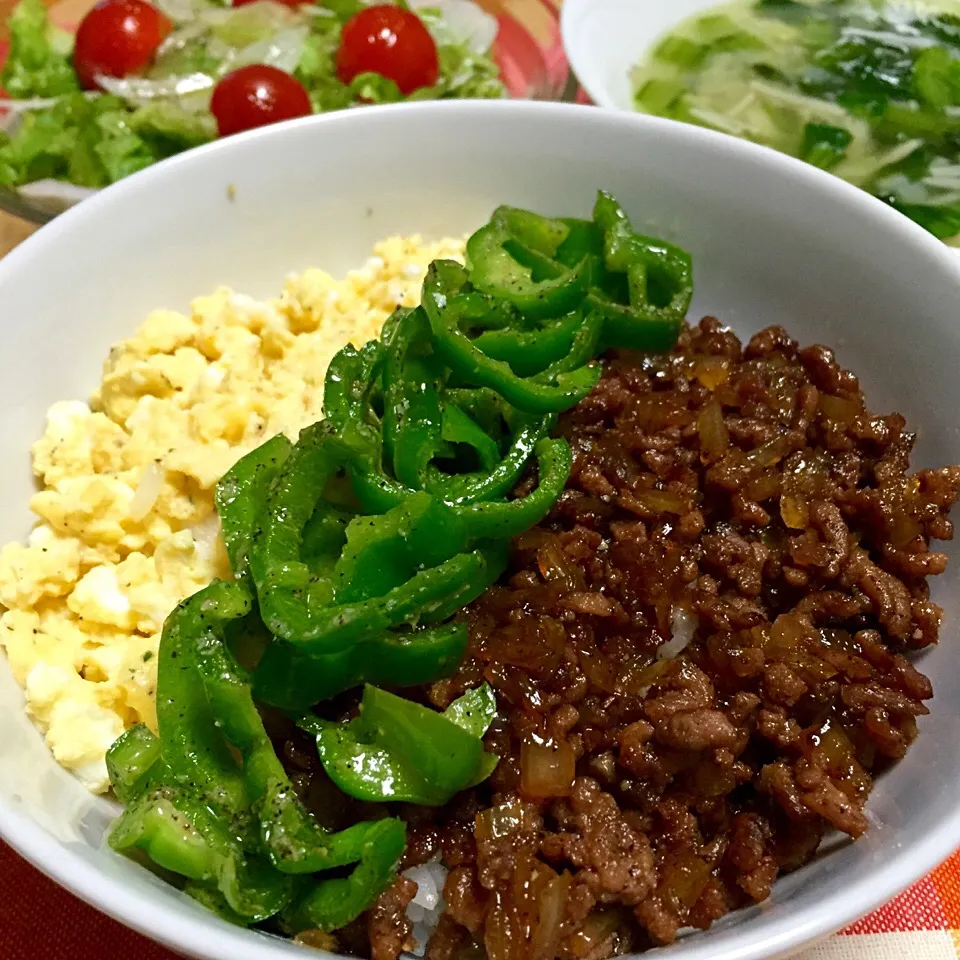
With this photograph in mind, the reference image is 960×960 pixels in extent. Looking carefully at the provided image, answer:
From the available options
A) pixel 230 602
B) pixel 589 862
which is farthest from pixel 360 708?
pixel 589 862

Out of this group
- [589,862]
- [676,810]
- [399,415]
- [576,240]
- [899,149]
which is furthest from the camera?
[899,149]

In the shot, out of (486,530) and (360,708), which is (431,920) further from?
(486,530)

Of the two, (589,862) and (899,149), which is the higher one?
(899,149)

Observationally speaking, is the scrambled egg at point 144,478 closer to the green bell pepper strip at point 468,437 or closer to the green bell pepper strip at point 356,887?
the green bell pepper strip at point 468,437

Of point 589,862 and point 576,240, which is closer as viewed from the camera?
point 589,862

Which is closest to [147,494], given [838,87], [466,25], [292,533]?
[292,533]

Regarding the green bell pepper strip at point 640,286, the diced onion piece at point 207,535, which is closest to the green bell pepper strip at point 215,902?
the diced onion piece at point 207,535

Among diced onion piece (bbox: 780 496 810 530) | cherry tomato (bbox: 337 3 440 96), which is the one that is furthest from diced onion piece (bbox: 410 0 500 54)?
diced onion piece (bbox: 780 496 810 530)

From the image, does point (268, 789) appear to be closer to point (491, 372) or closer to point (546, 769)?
point (546, 769)
